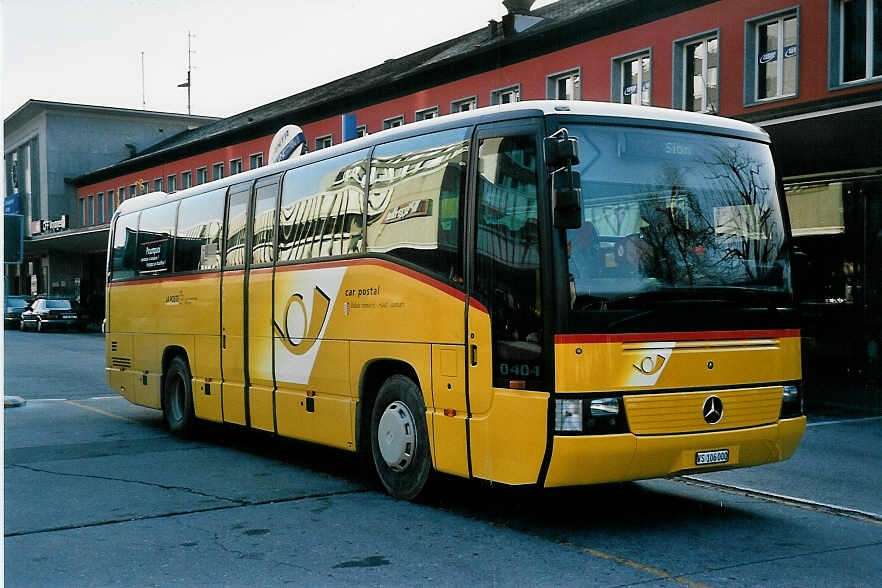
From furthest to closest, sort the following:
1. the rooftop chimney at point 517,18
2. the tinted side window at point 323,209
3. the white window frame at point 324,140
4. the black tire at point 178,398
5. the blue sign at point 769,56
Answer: the white window frame at point 324,140 → the rooftop chimney at point 517,18 → the blue sign at point 769,56 → the black tire at point 178,398 → the tinted side window at point 323,209

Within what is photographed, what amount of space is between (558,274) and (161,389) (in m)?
7.82

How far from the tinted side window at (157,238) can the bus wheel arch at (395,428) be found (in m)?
5.38

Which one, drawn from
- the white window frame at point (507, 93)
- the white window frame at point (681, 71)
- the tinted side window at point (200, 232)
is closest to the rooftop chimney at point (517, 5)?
the white window frame at point (507, 93)

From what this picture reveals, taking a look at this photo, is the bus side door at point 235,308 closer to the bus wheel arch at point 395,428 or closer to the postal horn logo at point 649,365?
the bus wheel arch at point 395,428

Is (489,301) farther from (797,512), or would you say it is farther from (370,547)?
(797,512)

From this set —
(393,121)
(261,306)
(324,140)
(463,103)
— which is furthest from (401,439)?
(324,140)

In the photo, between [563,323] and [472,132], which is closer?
[563,323]

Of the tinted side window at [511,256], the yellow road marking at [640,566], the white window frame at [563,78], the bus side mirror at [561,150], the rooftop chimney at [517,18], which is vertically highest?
the rooftop chimney at [517,18]

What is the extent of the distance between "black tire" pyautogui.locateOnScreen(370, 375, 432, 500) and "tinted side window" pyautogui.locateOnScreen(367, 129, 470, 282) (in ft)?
3.33

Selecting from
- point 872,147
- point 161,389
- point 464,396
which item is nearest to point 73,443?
point 161,389

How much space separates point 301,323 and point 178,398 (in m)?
3.70

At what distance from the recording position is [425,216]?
8.26 m

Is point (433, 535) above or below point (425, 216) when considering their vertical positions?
below

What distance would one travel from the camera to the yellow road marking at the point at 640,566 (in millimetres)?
5926
